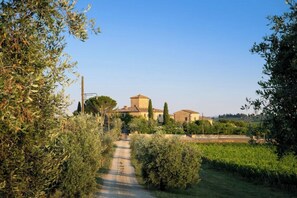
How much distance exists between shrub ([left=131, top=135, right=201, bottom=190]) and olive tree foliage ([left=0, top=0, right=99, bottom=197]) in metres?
21.3

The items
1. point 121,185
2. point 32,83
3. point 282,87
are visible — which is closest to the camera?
point 32,83

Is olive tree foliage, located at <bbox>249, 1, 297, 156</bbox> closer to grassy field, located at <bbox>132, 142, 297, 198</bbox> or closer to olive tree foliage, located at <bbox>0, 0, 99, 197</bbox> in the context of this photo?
olive tree foliage, located at <bbox>0, 0, 99, 197</bbox>

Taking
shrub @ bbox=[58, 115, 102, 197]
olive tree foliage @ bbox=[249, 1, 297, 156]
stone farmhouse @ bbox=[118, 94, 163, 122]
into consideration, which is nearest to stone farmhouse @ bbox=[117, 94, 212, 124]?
stone farmhouse @ bbox=[118, 94, 163, 122]

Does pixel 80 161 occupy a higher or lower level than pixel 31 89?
lower

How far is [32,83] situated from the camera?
5621 mm

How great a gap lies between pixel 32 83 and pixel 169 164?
24266mm

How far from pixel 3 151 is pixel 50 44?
2.38 m

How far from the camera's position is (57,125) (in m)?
7.67

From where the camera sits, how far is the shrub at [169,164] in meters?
29.1

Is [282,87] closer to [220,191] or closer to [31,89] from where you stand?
[31,89]

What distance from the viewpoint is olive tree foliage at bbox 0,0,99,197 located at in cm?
605

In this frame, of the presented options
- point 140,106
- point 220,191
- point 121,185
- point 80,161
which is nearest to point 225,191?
point 220,191

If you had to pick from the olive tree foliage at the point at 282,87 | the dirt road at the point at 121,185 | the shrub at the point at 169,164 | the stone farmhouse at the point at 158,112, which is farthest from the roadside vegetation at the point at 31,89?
the stone farmhouse at the point at 158,112

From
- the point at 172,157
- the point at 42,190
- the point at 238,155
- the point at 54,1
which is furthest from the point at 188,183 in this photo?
the point at 238,155
